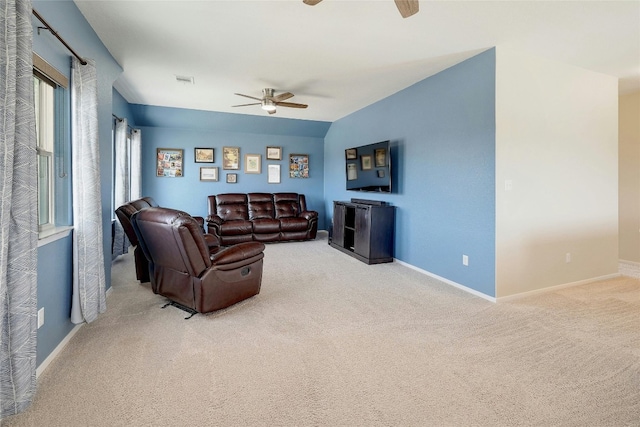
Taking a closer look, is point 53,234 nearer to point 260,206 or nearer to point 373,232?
point 373,232

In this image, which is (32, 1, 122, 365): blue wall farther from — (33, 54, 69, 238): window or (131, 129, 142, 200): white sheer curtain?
(131, 129, 142, 200): white sheer curtain

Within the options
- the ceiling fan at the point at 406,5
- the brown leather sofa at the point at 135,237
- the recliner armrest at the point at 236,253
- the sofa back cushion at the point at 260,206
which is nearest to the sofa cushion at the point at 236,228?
the sofa back cushion at the point at 260,206

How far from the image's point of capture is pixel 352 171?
231 inches

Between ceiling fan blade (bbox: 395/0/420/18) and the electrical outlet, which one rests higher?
ceiling fan blade (bbox: 395/0/420/18)

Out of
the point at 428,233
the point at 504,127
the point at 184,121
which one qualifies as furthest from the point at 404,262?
the point at 184,121

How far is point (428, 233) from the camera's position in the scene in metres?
4.23

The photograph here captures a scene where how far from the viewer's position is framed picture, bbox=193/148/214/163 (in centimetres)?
689

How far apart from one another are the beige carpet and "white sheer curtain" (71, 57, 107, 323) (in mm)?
332

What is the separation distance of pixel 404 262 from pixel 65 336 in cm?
396

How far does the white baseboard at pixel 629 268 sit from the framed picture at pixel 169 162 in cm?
779

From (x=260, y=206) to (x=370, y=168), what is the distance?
9.15 ft

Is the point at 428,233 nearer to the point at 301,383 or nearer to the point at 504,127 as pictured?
the point at 504,127

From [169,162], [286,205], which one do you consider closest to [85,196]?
[169,162]

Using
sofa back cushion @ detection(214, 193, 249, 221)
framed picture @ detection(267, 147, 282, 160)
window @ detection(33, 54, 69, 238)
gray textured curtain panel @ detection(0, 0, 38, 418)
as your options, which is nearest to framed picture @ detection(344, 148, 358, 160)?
framed picture @ detection(267, 147, 282, 160)
